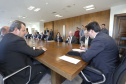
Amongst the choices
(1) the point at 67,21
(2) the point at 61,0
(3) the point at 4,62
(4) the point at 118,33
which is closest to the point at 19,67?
(3) the point at 4,62

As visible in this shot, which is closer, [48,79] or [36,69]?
[36,69]

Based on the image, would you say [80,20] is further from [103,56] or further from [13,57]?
[13,57]

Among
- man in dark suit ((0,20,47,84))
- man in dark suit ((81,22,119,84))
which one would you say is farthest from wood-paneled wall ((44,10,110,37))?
man in dark suit ((0,20,47,84))

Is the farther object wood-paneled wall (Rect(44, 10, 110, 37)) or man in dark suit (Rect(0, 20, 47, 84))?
wood-paneled wall (Rect(44, 10, 110, 37))

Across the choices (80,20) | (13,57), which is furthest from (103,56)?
(80,20)

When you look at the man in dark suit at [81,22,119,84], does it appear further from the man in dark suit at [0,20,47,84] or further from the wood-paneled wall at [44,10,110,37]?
the wood-paneled wall at [44,10,110,37]

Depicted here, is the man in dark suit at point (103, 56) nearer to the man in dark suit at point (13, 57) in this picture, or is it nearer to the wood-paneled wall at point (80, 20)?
the man in dark suit at point (13, 57)

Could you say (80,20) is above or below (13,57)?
above

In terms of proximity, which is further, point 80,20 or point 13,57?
point 80,20

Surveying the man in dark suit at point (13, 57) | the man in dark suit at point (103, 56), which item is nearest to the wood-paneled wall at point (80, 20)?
the man in dark suit at point (103, 56)

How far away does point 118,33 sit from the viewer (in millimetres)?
3885

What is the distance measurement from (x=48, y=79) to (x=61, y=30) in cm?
665

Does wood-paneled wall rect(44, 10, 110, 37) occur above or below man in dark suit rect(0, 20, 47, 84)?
above

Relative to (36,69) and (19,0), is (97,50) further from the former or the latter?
(19,0)
